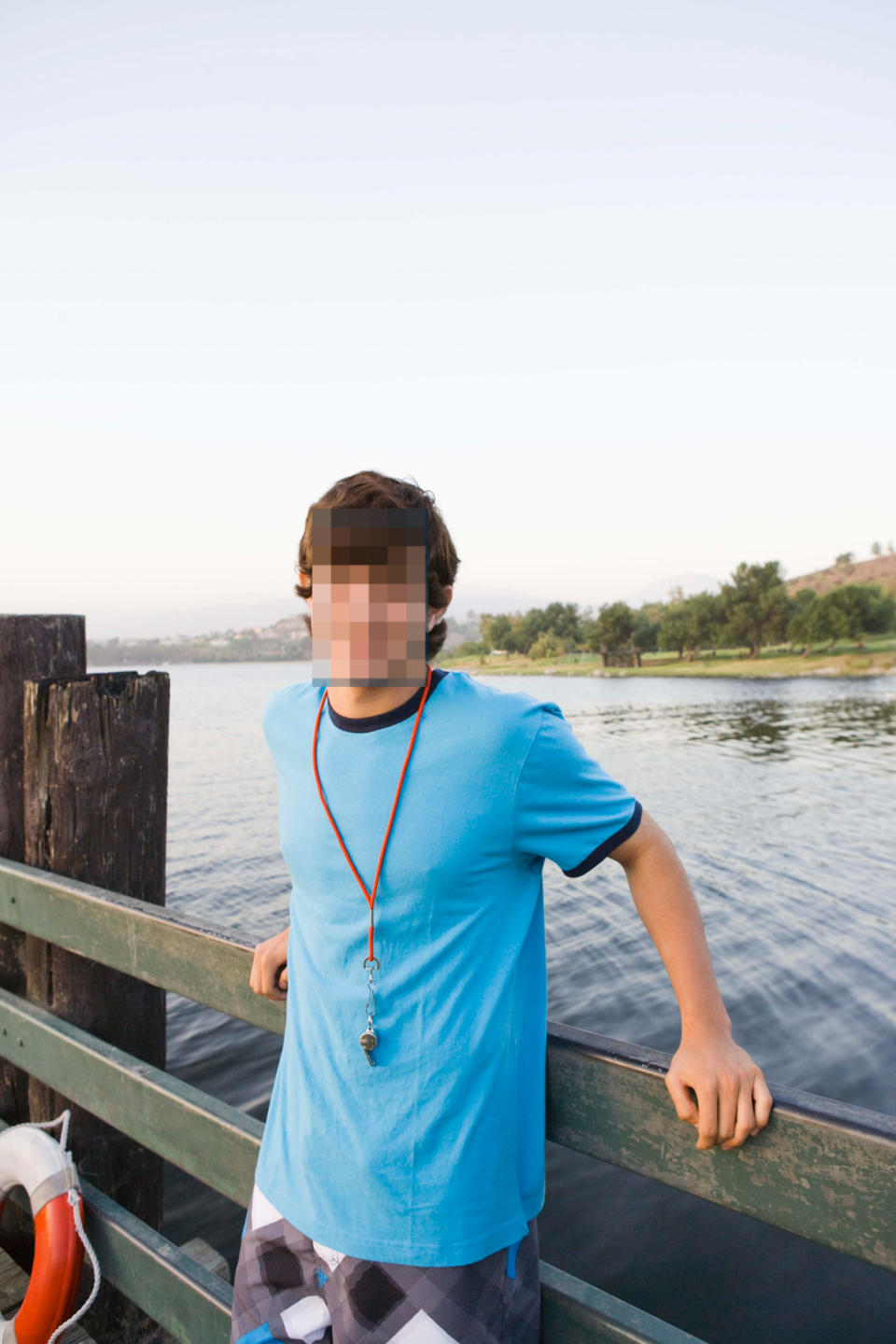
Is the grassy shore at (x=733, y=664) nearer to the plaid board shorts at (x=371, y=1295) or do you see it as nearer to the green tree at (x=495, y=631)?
the green tree at (x=495, y=631)

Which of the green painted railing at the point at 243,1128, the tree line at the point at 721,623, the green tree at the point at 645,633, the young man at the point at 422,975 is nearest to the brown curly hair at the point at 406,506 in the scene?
the young man at the point at 422,975

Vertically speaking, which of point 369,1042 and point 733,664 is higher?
point 369,1042

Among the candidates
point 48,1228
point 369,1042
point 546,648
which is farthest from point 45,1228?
point 546,648

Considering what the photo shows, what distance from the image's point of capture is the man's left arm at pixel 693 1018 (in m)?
1.16

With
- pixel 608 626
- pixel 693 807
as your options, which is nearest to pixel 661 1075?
pixel 693 807

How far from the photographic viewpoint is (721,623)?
113625 millimetres

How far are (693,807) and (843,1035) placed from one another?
11.1m

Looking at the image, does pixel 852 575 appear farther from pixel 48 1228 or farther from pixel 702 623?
pixel 48 1228

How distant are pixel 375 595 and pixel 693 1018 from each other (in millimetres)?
793

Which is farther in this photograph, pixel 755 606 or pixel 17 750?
pixel 755 606

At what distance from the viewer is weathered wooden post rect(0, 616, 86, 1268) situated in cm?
297

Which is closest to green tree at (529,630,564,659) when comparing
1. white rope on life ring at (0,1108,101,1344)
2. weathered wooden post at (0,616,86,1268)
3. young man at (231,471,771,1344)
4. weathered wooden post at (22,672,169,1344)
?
weathered wooden post at (0,616,86,1268)

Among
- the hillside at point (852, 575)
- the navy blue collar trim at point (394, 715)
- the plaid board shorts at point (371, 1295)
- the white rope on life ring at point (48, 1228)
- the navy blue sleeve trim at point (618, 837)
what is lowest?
the white rope on life ring at point (48, 1228)

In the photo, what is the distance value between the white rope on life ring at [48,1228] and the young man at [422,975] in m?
1.17
